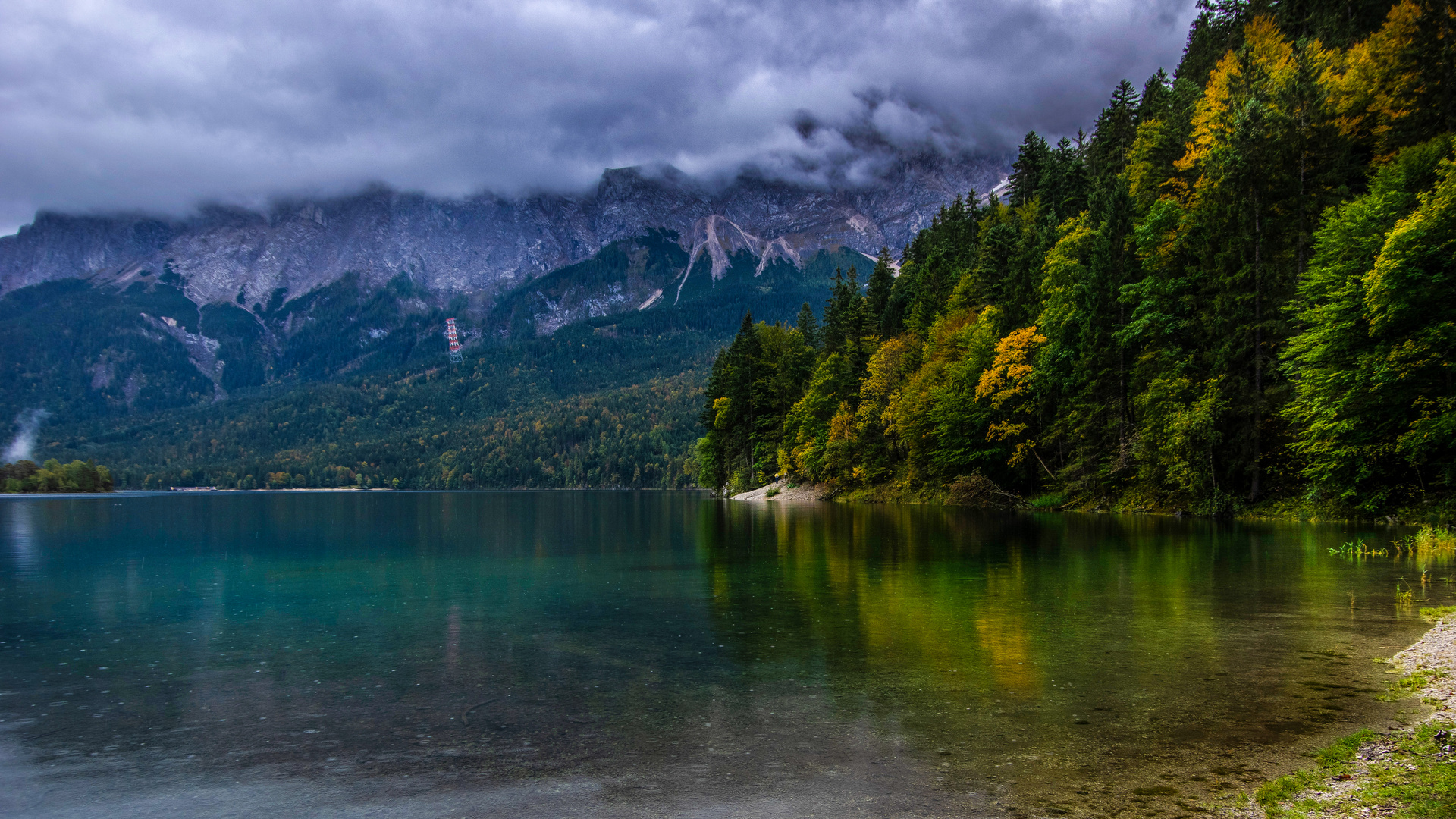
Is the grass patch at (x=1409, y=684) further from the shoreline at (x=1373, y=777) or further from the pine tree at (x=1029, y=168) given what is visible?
the pine tree at (x=1029, y=168)

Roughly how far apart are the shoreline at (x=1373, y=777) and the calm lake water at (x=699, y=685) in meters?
0.38

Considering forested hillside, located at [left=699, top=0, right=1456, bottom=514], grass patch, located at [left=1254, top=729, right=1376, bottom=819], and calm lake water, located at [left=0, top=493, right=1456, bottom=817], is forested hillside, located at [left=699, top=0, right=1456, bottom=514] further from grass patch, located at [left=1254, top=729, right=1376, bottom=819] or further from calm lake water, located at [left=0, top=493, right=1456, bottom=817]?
grass patch, located at [left=1254, top=729, right=1376, bottom=819]

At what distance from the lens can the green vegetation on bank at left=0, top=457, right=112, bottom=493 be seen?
16862cm

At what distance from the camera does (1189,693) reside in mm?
11234

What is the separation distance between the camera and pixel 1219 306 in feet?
146

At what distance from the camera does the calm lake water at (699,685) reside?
8273mm

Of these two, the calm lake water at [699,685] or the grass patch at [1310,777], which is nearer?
the grass patch at [1310,777]

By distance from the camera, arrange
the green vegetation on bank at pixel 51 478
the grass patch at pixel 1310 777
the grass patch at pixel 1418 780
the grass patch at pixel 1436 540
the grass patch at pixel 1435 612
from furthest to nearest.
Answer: the green vegetation on bank at pixel 51 478 → the grass patch at pixel 1436 540 → the grass patch at pixel 1435 612 → the grass patch at pixel 1310 777 → the grass patch at pixel 1418 780

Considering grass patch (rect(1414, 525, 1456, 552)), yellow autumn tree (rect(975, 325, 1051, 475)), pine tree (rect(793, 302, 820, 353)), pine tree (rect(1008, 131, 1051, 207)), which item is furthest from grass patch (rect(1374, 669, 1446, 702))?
pine tree (rect(793, 302, 820, 353))

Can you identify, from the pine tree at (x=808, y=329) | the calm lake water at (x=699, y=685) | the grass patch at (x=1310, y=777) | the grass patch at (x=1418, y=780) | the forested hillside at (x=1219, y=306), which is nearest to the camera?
the grass patch at (x=1418, y=780)

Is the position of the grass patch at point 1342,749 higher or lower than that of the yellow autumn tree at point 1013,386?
lower

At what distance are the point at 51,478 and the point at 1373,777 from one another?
218532 mm

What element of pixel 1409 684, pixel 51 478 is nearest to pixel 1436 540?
pixel 1409 684

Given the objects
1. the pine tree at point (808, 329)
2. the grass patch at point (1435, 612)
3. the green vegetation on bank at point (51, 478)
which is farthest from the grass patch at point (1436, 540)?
the green vegetation on bank at point (51, 478)
